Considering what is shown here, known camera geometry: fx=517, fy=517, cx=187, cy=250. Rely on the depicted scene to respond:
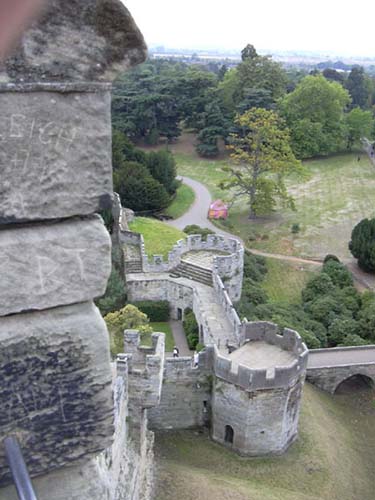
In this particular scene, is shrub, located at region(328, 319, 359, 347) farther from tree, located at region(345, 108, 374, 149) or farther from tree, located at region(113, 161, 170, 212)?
tree, located at region(345, 108, 374, 149)

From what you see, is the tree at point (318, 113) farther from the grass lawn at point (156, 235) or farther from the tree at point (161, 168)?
the grass lawn at point (156, 235)

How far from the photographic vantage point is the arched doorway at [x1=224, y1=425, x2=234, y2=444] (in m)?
16.2

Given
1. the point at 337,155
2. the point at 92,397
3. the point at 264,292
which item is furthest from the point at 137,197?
the point at 92,397

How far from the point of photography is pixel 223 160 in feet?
172

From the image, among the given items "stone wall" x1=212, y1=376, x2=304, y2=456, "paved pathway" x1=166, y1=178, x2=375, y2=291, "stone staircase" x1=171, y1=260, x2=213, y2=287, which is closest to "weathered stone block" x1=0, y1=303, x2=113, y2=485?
"stone wall" x1=212, y1=376, x2=304, y2=456

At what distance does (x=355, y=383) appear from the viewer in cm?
2169

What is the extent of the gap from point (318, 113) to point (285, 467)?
139ft

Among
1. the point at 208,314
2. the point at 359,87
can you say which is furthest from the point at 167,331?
the point at 359,87

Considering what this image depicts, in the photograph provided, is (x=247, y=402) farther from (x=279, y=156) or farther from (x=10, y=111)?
(x=279, y=156)

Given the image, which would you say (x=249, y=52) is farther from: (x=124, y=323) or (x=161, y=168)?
(x=124, y=323)

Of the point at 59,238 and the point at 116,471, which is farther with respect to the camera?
the point at 116,471

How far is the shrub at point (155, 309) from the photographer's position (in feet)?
75.2

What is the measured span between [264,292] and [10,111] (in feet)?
83.1

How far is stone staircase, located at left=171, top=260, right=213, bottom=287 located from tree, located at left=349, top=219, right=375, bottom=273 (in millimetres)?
11574
